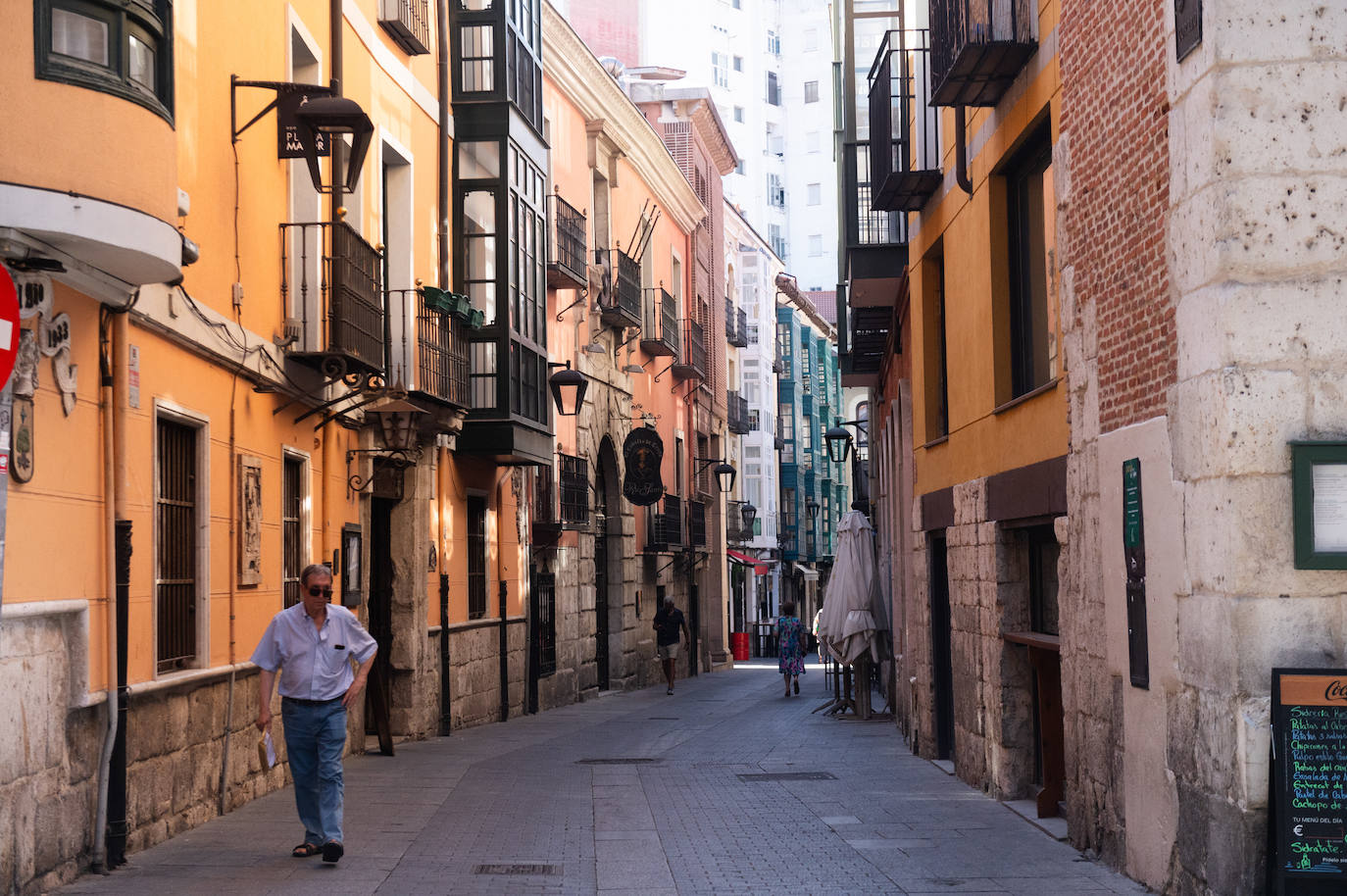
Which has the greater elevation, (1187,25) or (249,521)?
(1187,25)

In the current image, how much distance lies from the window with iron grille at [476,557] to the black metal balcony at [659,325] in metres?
11.2

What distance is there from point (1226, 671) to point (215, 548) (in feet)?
24.1

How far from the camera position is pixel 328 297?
1421 cm

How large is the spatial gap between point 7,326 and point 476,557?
15.1 m

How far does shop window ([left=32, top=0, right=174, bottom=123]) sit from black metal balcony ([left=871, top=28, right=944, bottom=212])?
7.27m

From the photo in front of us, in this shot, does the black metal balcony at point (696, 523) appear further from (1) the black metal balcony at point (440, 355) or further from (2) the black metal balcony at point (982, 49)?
(2) the black metal balcony at point (982, 49)

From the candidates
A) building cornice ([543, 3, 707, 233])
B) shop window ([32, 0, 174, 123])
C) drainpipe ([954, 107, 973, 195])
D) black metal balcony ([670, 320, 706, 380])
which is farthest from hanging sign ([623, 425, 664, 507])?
shop window ([32, 0, 174, 123])

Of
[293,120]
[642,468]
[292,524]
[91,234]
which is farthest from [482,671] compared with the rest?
[91,234]

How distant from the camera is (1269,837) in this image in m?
6.70

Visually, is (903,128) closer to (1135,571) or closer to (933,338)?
(933,338)

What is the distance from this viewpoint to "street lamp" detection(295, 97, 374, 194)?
38.8 feet

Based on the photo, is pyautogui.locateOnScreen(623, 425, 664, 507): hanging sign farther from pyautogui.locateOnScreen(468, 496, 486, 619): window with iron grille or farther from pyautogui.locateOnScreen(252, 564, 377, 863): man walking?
pyautogui.locateOnScreen(252, 564, 377, 863): man walking

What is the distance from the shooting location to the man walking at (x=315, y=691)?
9.16 meters

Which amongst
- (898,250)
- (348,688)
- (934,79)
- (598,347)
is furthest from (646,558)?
(348,688)
